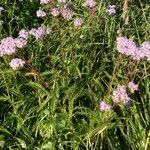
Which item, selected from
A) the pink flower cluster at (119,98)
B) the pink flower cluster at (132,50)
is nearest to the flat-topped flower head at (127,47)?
the pink flower cluster at (132,50)

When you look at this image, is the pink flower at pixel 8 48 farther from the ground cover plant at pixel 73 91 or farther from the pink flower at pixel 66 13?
the pink flower at pixel 66 13

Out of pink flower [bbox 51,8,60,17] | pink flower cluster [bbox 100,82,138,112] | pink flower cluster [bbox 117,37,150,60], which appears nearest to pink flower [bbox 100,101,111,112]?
pink flower cluster [bbox 100,82,138,112]

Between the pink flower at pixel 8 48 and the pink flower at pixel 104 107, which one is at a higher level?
the pink flower at pixel 8 48

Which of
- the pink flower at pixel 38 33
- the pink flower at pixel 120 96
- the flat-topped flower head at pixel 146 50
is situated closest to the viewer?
the pink flower at pixel 120 96

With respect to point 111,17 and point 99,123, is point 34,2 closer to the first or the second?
point 111,17

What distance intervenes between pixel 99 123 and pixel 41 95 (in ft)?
1.87

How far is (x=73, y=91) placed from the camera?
3639mm

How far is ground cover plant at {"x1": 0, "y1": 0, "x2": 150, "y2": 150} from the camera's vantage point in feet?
A: 11.3

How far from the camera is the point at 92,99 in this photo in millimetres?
3695

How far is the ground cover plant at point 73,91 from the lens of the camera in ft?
11.3

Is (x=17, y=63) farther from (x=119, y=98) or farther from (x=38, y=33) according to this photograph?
(x=119, y=98)

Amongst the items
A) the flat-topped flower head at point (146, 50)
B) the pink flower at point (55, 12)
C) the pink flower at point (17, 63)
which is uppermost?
the pink flower at point (55, 12)

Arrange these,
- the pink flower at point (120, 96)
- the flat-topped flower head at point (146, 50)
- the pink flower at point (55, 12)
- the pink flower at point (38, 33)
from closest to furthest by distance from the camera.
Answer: the pink flower at point (120, 96)
the flat-topped flower head at point (146, 50)
the pink flower at point (38, 33)
the pink flower at point (55, 12)

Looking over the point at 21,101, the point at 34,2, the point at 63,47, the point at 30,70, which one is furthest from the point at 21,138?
the point at 34,2
